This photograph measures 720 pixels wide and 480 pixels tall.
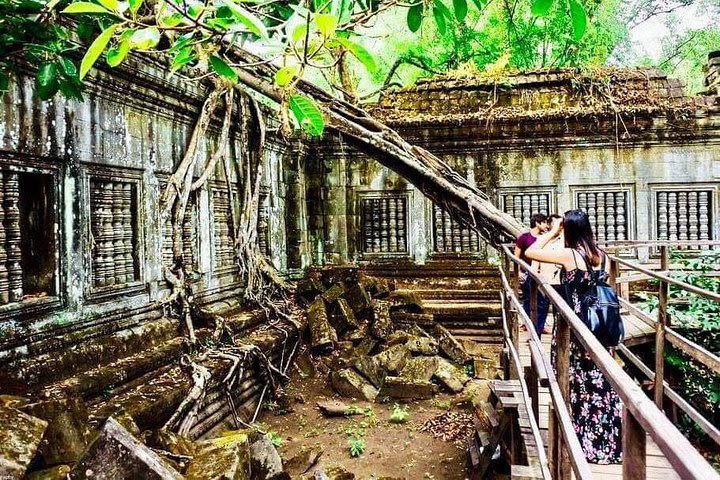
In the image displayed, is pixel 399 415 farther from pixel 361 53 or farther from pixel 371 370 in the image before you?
pixel 361 53

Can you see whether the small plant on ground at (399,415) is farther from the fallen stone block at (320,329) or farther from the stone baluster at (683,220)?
the stone baluster at (683,220)

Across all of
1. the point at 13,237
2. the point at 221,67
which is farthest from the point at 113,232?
the point at 221,67

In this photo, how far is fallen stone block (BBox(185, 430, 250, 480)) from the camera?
2.97m

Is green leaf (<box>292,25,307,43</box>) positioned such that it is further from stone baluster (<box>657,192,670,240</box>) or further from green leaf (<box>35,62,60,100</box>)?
stone baluster (<box>657,192,670,240</box>)

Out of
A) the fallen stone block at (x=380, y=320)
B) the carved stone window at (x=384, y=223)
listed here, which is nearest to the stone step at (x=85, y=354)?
the fallen stone block at (x=380, y=320)

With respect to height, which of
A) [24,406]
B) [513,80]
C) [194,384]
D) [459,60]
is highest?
[459,60]

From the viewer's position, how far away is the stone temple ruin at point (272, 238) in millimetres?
3713

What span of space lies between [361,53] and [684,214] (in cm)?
798

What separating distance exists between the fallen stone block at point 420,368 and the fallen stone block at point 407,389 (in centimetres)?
11

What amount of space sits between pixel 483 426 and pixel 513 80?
5941 mm

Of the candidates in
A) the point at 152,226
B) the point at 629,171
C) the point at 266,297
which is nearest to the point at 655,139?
the point at 629,171

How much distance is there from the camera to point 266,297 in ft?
23.3

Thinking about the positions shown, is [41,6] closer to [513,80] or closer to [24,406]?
[24,406]

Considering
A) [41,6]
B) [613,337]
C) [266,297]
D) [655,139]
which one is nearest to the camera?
[41,6]
